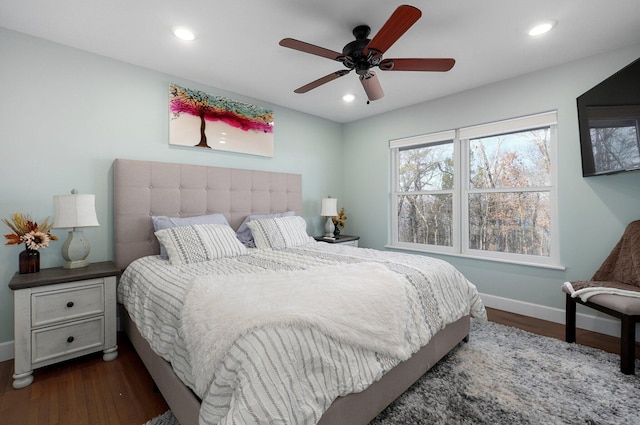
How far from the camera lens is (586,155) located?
2.52 m

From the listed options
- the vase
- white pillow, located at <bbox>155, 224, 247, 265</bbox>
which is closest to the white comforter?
white pillow, located at <bbox>155, 224, 247, 265</bbox>

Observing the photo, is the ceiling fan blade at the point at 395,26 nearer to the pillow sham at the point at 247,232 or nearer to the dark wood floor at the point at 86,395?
the pillow sham at the point at 247,232

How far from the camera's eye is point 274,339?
3.53ft

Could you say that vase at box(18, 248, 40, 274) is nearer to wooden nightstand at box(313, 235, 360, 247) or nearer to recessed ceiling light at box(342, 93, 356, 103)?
wooden nightstand at box(313, 235, 360, 247)

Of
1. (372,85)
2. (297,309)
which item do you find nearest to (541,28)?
(372,85)

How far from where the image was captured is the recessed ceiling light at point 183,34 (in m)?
2.17

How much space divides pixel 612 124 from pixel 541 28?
36.2 inches

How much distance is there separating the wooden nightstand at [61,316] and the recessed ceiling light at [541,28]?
3645 mm

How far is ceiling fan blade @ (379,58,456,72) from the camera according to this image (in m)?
2.00

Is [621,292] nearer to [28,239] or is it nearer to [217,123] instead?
[217,123]

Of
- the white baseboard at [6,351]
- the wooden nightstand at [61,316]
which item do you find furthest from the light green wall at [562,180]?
the white baseboard at [6,351]

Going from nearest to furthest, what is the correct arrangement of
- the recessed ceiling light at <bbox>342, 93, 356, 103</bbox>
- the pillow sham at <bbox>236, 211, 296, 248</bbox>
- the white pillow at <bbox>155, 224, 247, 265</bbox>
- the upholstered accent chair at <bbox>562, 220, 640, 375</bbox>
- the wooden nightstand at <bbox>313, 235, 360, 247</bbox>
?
the upholstered accent chair at <bbox>562, 220, 640, 375</bbox>
the white pillow at <bbox>155, 224, 247, 265</bbox>
the pillow sham at <bbox>236, 211, 296, 248</bbox>
the recessed ceiling light at <bbox>342, 93, 356, 103</bbox>
the wooden nightstand at <bbox>313, 235, 360, 247</bbox>

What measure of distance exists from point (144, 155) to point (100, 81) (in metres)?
0.69

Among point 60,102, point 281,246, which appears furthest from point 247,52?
point 281,246
